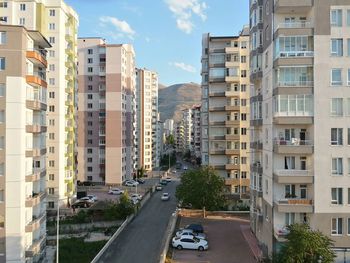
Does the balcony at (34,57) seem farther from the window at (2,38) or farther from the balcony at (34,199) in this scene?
the balcony at (34,199)

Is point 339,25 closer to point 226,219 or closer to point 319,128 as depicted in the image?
point 319,128

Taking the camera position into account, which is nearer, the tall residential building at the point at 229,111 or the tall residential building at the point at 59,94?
the tall residential building at the point at 59,94

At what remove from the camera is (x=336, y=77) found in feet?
90.6

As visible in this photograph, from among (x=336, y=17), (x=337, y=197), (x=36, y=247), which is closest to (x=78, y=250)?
(x=36, y=247)

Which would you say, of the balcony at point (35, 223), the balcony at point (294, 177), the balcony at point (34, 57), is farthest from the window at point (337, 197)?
the balcony at point (34, 57)

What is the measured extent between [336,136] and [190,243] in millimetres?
14758

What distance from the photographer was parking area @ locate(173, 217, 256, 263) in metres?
32.1

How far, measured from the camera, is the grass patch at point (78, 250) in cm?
3631

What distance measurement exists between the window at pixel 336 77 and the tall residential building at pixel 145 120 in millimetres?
80644

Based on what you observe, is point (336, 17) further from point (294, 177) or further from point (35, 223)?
point (35, 223)

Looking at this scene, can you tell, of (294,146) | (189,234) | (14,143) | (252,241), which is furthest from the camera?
(252,241)

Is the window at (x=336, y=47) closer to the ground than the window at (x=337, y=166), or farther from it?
farther from it

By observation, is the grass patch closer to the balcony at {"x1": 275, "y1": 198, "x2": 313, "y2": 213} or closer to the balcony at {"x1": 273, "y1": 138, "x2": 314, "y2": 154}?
the balcony at {"x1": 275, "y1": 198, "x2": 313, "y2": 213}

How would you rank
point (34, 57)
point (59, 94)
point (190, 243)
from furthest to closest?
point (59, 94), point (190, 243), point (34, 57)
